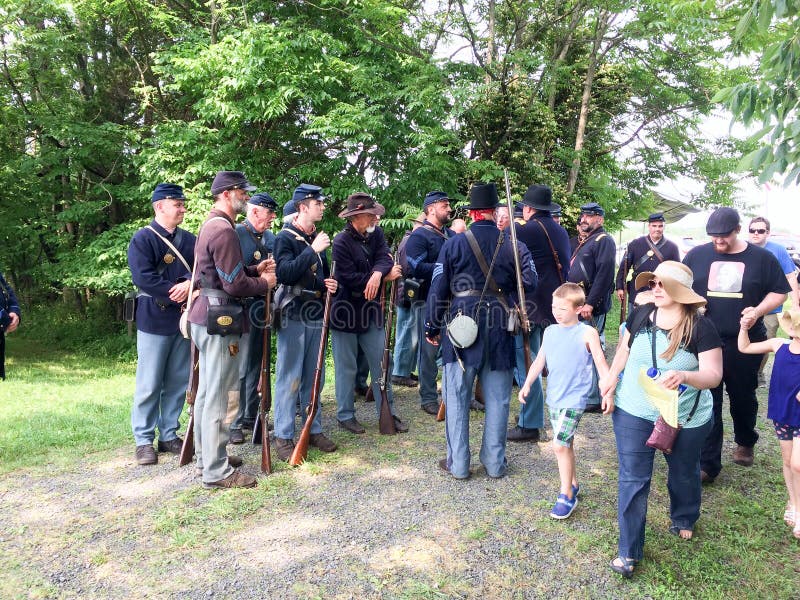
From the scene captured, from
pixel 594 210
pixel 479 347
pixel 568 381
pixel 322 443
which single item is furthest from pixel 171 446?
pixel 594 210

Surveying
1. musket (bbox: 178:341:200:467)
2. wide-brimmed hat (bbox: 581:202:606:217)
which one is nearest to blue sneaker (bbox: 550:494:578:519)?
musket (bbox: 178:341:200:467)

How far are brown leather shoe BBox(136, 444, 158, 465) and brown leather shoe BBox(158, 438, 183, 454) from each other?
181 mm

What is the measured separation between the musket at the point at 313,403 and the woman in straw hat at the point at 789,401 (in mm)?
3468

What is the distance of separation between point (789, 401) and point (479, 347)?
2138mm

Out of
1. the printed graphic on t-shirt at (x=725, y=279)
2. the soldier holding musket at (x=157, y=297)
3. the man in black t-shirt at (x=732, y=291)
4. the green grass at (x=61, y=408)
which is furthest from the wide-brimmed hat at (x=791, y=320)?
the green grass at (x=61, y=408)

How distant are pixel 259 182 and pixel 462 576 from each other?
858 cm

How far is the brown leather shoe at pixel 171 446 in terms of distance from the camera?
509 centimetres

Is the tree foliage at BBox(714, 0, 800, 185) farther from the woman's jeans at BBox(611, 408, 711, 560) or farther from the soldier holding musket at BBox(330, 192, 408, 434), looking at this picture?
the soldier holding musket at BBox(330, 192, 408, 434)

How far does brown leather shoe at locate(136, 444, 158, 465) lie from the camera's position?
4.82m

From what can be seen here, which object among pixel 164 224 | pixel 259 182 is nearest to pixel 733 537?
pixel 164 224

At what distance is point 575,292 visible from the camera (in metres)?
3.88

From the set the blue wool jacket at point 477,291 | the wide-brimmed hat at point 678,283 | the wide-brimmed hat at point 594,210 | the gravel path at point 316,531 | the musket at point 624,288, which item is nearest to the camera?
the wide-brimmed hat at point 678,283

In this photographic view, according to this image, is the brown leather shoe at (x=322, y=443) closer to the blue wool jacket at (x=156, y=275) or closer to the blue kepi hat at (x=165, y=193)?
the blue wool jacket at (x=156, y=275)

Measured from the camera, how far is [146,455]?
191 inches
